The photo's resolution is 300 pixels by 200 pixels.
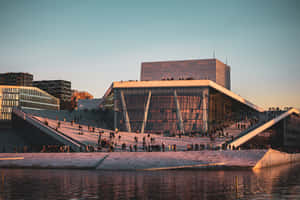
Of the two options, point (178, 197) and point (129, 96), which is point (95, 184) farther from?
point (129, 96)

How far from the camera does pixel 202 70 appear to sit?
10675 centimetres

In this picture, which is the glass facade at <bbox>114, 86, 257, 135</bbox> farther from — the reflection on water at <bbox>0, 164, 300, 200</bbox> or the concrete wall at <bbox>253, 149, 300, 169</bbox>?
the reflection on water at <bbox>0, 164, 300, 200</bbox>

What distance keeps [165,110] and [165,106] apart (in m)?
0.74

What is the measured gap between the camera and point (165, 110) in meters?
82.4

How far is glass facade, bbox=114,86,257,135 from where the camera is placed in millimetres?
81312

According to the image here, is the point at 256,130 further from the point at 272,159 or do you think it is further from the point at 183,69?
the point at 183,69

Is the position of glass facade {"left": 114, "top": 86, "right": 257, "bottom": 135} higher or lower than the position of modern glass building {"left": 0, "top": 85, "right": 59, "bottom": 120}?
lower

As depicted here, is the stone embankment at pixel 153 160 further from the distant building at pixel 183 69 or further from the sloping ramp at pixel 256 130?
the distant building at pixel 183 69

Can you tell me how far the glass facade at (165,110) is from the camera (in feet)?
267

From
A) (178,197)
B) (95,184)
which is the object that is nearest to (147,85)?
(95,184)

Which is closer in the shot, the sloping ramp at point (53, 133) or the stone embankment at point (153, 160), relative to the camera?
the stone embankment at point (153, 160)

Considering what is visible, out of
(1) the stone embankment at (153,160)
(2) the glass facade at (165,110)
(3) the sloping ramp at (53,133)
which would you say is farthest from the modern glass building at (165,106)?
(1) the stone embankment at (153,160)

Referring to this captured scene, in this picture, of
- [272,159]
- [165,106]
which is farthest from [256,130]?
[272,159]

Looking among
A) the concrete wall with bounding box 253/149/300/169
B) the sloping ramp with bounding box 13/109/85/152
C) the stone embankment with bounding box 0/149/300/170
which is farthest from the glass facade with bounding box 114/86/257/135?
the stone embankment with bounding box 0/149/300/170
